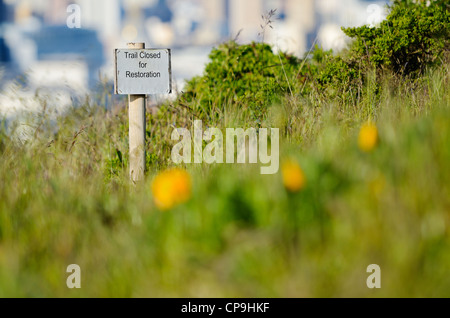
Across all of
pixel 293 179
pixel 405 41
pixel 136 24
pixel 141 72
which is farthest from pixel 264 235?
pixel 136 24

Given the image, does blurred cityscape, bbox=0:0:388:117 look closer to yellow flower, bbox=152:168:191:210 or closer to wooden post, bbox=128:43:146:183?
wooden post, bbox=128:43:146:183

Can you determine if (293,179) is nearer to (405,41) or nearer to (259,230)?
(259,230)

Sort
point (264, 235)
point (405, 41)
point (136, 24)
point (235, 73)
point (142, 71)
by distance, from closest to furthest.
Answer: point (264, 235), point (142, 71), point (405, 41), point (235, 73), point (136, 24)

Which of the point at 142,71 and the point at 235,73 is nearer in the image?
the point at 142,71

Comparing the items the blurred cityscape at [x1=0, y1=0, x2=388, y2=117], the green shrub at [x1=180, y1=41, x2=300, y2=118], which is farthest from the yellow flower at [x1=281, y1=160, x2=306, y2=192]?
the blurred cityscape at [x1=0, y1=0, x2=388, y2=117]

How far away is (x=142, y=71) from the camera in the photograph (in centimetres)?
361

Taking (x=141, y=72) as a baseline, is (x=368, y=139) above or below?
below

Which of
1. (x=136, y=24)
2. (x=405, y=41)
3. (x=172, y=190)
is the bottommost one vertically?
(x=172, y=190)

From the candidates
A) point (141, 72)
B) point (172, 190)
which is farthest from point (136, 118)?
point (172, 190)

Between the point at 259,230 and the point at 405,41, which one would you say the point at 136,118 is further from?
Answer: the point at 405,41

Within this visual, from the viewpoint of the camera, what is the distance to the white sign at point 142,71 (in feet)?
11.8

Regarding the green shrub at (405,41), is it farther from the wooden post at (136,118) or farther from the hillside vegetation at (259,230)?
the hillside vegetation at (259,230)

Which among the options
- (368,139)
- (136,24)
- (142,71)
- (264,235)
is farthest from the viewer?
(136,24)
